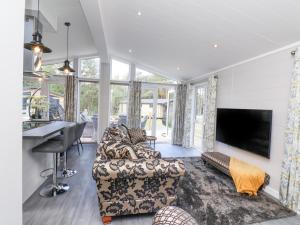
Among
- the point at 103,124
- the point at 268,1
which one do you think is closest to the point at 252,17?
the point at 268,1

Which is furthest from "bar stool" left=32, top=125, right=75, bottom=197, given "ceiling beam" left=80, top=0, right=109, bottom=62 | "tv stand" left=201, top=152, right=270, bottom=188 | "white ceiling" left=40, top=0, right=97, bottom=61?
"tv stand" left=201, top=152, right=270, bottom=188

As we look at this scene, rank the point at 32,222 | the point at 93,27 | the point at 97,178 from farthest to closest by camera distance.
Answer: the point at 93,27 < the point at 32,222 < the point at 97,178

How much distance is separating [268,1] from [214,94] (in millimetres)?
2802

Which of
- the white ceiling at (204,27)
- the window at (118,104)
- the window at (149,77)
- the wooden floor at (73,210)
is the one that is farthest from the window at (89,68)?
the wooden floor at (73,210)

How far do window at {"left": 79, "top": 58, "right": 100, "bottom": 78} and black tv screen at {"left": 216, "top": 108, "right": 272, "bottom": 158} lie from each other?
14.4 ft

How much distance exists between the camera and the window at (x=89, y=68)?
639 cm

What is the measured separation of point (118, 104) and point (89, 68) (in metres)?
1.64

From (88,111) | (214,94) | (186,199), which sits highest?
(214,94)

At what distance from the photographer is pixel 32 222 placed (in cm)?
212

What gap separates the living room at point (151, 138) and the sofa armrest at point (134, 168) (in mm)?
12

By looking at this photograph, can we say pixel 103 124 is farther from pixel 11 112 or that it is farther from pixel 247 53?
pixel 11 112

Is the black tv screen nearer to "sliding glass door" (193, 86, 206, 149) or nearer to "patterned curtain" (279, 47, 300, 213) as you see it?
"patterned curtain" (279, 47, 300, 213)

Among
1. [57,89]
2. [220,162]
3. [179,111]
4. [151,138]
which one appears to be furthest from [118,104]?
[220,162]

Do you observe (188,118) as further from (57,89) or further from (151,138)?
(57,89)
